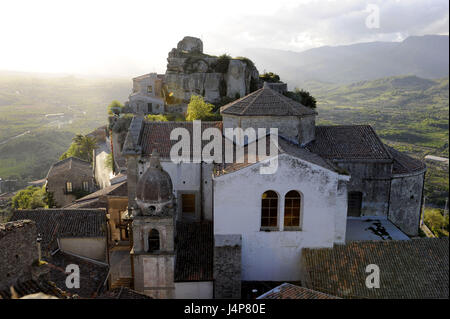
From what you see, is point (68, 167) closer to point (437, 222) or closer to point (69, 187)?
point (69, 187)

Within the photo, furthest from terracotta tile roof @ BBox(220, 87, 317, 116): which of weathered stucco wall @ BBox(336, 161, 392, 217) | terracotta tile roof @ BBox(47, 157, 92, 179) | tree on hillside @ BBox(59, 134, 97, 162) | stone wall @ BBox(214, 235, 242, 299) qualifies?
tree on hillside @ BBox(59, 134, 97, 162)

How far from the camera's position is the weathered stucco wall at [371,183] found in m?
20.0

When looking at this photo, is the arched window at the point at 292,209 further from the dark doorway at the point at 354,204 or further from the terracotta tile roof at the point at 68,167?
the terracotta tile roof at the point at 68,167

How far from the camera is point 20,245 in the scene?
10266mm

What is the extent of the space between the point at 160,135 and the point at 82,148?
3889 centimetres

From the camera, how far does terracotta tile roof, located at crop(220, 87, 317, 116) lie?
18766 mm

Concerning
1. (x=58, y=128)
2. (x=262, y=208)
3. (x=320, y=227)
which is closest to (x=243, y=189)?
(x=262, y=208)

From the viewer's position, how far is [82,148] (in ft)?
176

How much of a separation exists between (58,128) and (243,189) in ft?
92.5

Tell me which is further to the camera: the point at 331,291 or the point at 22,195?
the point at 22,195

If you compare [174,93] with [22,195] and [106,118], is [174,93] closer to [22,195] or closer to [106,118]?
[106,118]

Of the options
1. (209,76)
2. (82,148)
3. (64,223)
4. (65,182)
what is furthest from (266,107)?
(82,148)

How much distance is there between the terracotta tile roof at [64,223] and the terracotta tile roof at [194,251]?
5409 mm

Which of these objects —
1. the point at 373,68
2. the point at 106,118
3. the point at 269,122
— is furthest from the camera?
the point at 373,68
